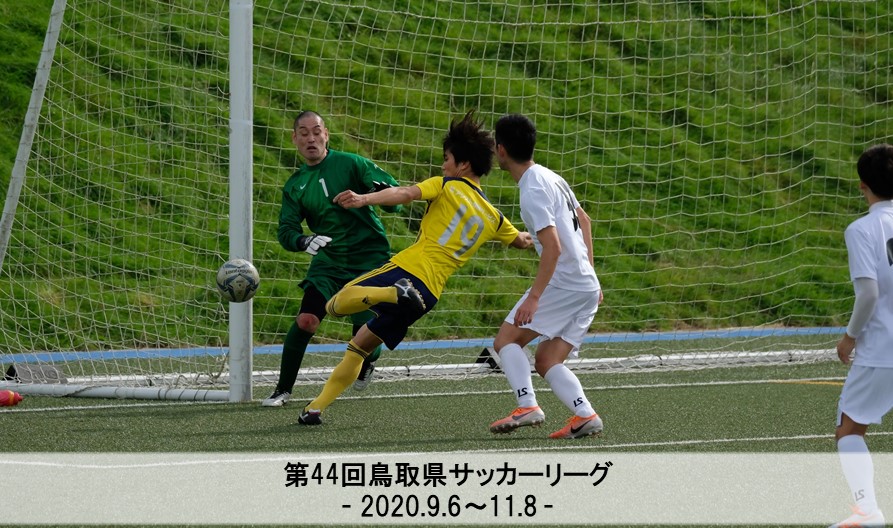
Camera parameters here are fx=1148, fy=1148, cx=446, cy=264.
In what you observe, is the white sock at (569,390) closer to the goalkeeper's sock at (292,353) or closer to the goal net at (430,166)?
the goalkeeper's sock at (292,353)

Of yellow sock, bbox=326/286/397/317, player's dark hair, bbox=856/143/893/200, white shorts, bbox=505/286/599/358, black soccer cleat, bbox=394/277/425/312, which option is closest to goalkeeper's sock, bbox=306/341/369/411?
yellow sock, bbox=326/286/397/317

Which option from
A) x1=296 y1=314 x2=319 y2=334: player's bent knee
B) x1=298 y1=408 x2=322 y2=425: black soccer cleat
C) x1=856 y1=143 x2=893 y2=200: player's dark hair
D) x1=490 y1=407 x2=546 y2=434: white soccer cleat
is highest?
x1=856 y1=143 x2=893 y2=200: player's dark hair

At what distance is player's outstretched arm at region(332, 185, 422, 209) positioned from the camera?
5.54 metres

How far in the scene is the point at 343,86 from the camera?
12844mm

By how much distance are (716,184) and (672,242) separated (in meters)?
1.04

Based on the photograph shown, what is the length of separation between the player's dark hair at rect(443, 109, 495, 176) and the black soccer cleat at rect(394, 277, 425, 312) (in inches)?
27.3

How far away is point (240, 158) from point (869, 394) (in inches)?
164

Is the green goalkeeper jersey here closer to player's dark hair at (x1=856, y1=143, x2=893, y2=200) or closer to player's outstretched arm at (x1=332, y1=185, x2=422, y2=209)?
player's outstretched arm at (x1=332, y1=185, x2=422, y2=209)

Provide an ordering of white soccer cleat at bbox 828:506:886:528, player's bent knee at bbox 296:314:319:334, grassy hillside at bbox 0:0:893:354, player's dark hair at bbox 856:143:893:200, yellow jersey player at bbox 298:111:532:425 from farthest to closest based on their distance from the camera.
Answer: grassy hillside at bbox 0:0:893:354 → player's bent knee at bbox 296:314:319:334 → yellow jersey player at bbox 298:111:532:425 → player's dark hair at bbox 856:143:893:200 → white soccer cleat at bbox 828:506:886:528

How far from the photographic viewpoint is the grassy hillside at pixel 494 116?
383 inches

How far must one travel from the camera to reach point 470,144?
587 cm

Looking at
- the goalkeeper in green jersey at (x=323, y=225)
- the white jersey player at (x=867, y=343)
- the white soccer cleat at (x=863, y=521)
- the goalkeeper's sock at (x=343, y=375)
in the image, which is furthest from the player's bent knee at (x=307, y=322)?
the white soccer cleat at (x=863, y=521)

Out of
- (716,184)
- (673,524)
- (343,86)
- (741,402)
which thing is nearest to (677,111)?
(716,184)
